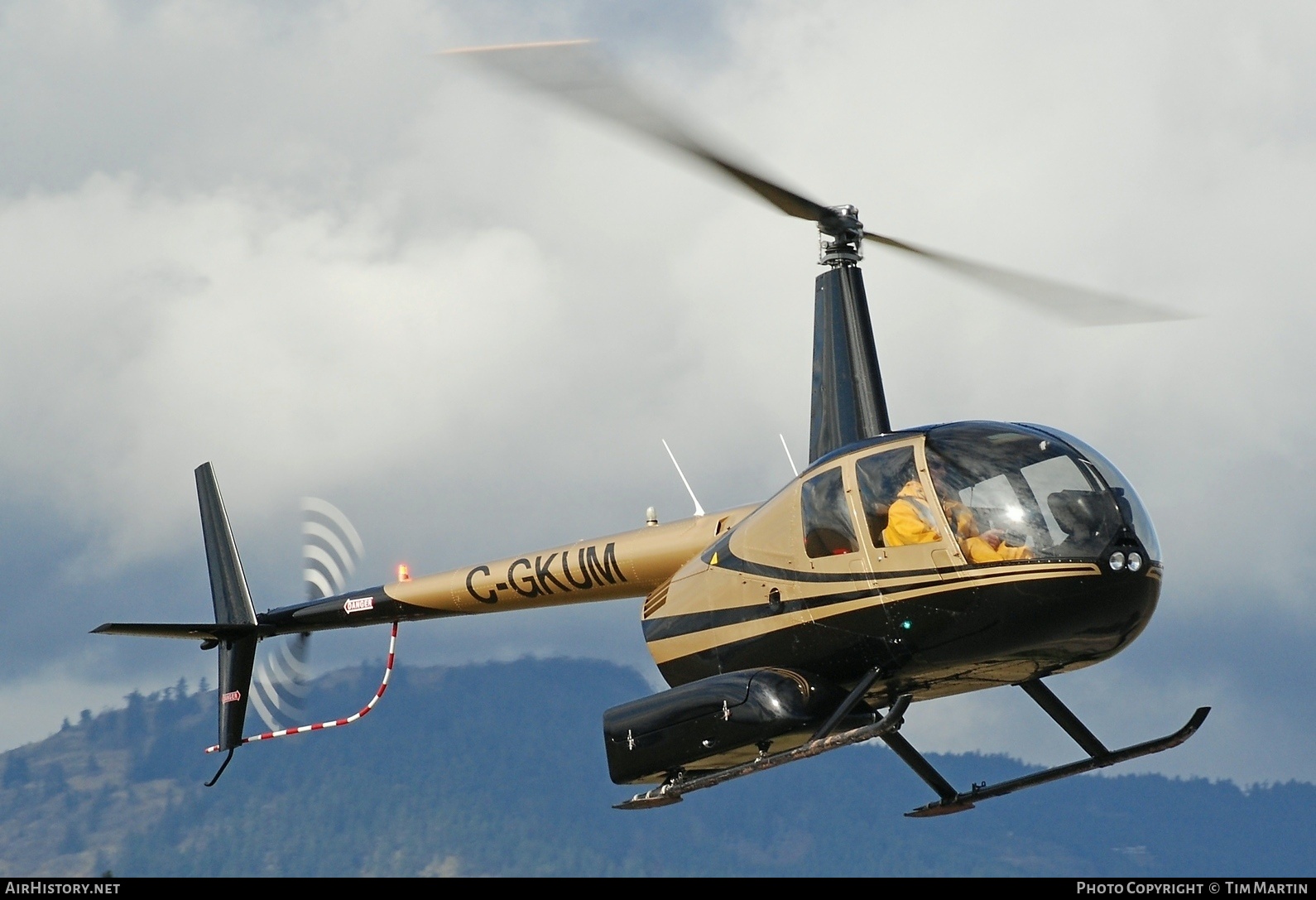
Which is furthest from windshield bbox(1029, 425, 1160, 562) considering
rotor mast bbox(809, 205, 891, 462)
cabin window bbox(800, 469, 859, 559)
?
rotor mast bbox(809, 205, 891, 462)

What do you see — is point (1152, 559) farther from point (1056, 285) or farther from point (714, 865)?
point (714, 865)

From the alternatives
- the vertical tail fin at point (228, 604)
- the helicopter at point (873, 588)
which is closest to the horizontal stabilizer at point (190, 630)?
the vertical tail fin at point (228, 604)

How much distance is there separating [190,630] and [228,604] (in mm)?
1079

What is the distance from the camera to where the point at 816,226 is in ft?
63.5

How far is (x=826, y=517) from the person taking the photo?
1598 centimetres

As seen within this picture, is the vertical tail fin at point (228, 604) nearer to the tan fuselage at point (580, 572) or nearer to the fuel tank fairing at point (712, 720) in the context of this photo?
the tan fuselage at point (580, 572)

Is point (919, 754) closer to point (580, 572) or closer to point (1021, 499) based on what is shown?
point (1021, 499)

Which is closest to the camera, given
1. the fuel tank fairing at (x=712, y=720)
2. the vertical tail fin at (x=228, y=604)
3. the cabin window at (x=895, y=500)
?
the cabin window at (x=895, y=500)

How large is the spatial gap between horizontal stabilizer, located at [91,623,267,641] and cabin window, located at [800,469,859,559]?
10.5 m

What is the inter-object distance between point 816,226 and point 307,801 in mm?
147503

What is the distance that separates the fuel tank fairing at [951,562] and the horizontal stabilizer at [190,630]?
31.6ft

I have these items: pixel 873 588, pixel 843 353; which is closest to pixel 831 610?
Answer: pixel 873 588

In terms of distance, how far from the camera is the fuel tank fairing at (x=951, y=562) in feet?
48.4

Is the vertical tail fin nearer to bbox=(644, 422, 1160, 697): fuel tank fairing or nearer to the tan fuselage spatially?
the tan fuselage
